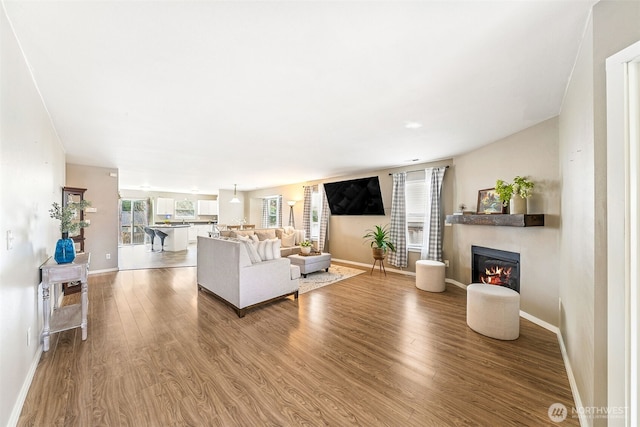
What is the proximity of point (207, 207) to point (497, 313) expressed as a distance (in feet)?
37.9

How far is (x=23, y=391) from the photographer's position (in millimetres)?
1724

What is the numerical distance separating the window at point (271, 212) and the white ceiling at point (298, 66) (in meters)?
6.04

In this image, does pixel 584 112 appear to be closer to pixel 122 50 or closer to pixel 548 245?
pixel 548 245

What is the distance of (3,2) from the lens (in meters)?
1.28

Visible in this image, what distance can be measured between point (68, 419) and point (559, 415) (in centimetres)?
326

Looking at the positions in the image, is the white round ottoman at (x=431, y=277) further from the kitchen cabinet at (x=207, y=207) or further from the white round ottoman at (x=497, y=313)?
the kitchen cabinet at (x=207, y=207)

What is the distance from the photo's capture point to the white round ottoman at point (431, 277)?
4.16 metres

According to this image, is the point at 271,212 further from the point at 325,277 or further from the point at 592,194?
the point at 592,194

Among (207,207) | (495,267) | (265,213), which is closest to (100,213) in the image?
(265,213)

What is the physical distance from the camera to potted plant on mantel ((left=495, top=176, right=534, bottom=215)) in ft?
9.80

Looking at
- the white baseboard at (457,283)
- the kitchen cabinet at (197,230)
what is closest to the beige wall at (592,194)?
the white baseboard at (457,283)

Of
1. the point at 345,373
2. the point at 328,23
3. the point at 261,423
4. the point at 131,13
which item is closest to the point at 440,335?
the point at 345,373

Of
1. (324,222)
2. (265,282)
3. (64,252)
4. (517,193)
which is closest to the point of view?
(64,252)

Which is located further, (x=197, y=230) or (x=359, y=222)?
(x=197, y=230)
